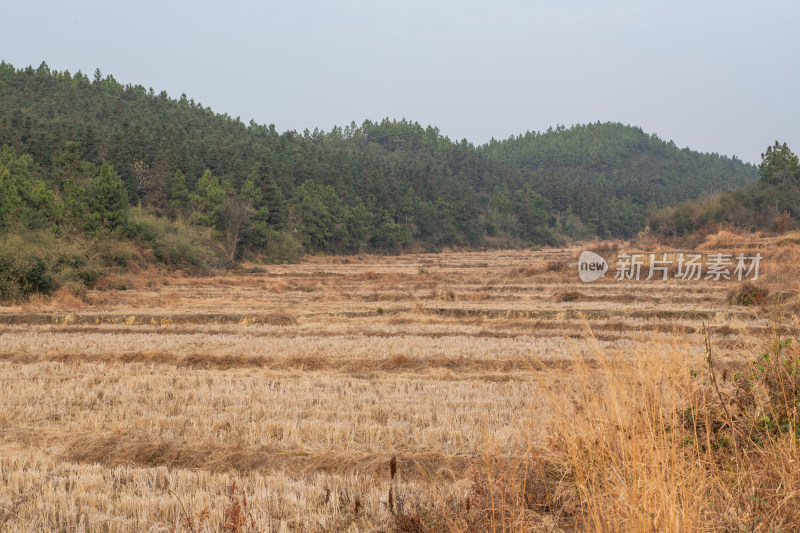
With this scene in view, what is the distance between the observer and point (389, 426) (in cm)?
763

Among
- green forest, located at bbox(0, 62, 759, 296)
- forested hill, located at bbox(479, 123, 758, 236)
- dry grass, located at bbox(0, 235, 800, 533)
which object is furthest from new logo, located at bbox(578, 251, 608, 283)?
forested hill, located at bbox(479, 123, 758, 236)

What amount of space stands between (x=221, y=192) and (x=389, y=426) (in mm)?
49737

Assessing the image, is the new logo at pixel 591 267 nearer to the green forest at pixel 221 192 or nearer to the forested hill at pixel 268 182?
the green forest at pixel 221 192

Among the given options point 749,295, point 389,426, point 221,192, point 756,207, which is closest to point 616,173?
point 756,207

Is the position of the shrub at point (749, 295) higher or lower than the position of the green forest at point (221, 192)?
lower

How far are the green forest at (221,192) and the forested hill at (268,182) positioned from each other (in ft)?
0.67

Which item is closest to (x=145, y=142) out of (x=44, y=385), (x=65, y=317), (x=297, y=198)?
(x=297, y=198)

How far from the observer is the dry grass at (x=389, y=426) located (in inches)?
165

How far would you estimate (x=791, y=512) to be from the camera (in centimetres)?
382

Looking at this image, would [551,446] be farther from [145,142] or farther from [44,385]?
[145,142]

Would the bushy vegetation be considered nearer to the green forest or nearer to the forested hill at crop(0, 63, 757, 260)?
the green forest

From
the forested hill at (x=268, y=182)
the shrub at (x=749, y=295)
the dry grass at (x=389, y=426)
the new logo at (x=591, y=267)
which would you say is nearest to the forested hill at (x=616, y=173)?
the forested hill at (x=268, y=182)

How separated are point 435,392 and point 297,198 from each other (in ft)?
215

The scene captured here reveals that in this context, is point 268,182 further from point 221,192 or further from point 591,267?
point 591,267
